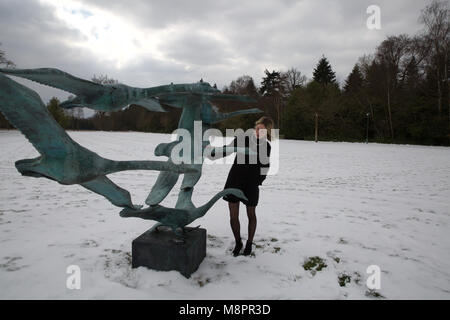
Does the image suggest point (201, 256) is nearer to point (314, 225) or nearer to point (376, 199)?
point (314, 225)

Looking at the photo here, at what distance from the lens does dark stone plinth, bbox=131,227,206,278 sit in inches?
115

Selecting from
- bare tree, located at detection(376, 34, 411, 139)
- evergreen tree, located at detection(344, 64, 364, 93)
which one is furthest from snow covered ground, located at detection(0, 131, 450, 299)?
evergreen tree, located at detection(344, 64, 364, 93)

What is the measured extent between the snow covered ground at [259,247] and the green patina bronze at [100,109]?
2.50ft

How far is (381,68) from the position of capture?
29172 millimetres

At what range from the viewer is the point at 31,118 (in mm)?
2059

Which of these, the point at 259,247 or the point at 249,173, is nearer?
the point at 249,173

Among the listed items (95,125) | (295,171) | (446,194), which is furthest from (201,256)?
(95,125)

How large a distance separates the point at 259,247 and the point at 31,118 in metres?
3.02

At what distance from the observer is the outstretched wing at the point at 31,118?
1.96 meters

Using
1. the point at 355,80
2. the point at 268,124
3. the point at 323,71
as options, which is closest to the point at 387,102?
the point at 355,80

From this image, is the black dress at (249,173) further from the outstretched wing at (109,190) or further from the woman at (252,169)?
the outstretched wing at (109,190)

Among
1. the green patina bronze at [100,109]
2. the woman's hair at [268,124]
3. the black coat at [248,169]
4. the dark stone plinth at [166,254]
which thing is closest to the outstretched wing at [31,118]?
the green patina bronze at [100,109]

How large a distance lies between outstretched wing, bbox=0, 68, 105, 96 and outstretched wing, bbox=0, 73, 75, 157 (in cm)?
9

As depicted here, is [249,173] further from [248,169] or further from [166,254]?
[166,254]
